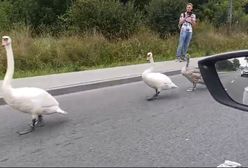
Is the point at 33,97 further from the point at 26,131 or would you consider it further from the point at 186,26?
the point at 186,26

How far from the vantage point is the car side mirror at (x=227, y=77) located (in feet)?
9.75

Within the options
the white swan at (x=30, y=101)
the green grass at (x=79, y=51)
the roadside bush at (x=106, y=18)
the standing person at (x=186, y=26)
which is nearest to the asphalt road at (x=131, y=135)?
the white swan at (x=30, y=101)

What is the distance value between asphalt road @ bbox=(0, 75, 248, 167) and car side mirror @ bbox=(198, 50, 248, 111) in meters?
2.74

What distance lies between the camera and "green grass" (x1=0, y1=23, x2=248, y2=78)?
16719mm

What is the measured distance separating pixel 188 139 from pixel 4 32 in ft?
46.0

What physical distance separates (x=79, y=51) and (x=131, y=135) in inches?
456

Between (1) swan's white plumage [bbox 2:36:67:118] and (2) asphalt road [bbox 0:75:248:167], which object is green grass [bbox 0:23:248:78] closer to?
(2) asphalt road [bbox 0:75:248:167]

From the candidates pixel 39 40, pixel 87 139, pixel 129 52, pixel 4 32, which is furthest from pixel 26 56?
pixel 87 139

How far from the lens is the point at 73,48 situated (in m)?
18.6

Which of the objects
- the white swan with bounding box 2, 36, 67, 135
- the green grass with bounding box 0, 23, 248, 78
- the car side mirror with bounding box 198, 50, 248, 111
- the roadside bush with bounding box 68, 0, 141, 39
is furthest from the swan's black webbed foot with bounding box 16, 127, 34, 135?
the roadside bush with bounding box 68, 0, 141, 39

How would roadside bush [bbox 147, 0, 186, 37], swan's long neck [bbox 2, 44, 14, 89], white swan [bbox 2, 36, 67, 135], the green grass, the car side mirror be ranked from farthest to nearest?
1. roadside bush [bbox 147, 0, 186, 37]
2. the green grass
3. swan's long neck [bbox 2, 44, 14, 89]
4. white swan [bbox 2, 36, 67, 135]
5. the car side mirror

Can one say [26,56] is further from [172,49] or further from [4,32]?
[172,49]

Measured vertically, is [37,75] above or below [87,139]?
below

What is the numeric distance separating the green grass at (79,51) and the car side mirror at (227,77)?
1189cm
